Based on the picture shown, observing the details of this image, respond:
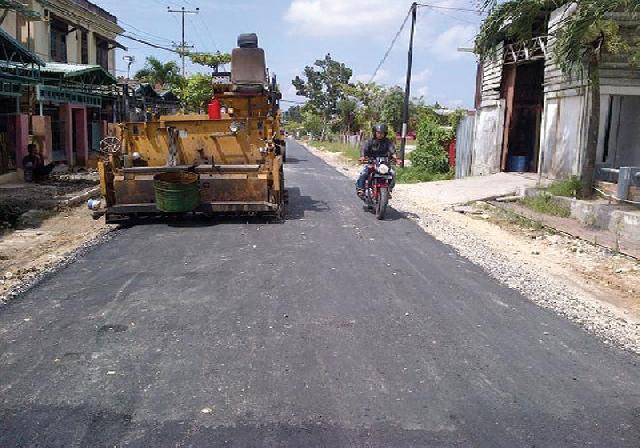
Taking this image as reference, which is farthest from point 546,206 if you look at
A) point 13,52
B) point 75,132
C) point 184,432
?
point 75,132

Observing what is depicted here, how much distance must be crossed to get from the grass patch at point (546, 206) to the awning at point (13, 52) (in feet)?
43.5

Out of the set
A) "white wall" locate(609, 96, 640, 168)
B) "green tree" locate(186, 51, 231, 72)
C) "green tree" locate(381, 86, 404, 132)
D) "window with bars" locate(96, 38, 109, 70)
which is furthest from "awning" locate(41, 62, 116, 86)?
"green tree" locate(381, 86, 404, 132)

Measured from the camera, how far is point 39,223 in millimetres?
11156

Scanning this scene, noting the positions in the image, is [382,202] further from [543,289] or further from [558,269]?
[543,289]

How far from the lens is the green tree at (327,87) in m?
73.1

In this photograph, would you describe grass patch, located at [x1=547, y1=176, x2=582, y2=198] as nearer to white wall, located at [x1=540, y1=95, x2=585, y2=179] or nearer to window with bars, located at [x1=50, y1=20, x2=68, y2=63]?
white wall, located at [x1=540, y1=95, x2=585, y2=179]

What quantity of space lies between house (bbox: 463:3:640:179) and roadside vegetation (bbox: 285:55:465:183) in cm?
236

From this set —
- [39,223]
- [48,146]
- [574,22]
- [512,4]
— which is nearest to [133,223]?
[39,223]

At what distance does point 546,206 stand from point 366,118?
135ft

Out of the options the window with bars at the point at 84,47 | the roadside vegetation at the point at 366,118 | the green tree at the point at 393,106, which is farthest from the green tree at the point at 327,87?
the window with bars at the point at 84,47

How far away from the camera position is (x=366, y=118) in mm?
53469

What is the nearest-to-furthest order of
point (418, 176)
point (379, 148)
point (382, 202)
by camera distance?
1. point (382, 202)
2. point (379, 148)
3. point (418, 176)

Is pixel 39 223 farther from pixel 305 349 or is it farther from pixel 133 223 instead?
pixel 305 349

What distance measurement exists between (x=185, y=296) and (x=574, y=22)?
947cm
